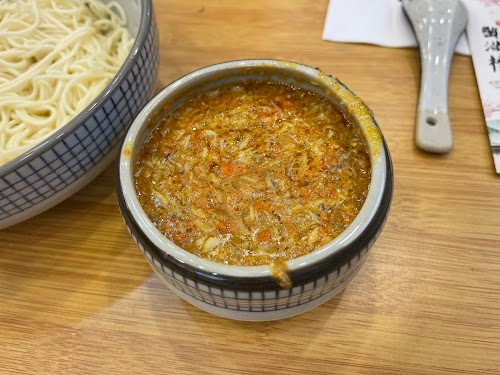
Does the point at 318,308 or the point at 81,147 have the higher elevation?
the point at 81,147

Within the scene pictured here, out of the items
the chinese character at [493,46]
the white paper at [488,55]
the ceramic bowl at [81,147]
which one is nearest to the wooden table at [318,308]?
the white paper at [488,55]

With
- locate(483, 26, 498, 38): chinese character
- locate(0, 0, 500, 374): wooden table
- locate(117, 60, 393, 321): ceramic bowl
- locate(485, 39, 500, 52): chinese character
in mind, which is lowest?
locate(0, 0, 500, 374): wooden table

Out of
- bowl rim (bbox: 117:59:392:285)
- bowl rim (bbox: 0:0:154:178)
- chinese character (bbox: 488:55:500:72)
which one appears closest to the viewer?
bowl rim (bbox: 117:59:392:285)

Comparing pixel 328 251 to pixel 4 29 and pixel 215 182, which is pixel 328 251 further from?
pixel 4 29

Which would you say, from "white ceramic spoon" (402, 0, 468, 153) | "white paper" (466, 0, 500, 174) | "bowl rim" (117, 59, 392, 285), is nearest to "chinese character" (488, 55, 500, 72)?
"white paper" (466, 0, 500, 174)

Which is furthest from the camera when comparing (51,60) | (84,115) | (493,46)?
(493,46)

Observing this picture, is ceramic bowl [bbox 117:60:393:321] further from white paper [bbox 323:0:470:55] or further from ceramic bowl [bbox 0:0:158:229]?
white paper [bbox 323:0:470:55]

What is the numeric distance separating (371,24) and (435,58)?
0.28m

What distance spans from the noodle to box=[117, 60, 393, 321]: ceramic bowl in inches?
14.7

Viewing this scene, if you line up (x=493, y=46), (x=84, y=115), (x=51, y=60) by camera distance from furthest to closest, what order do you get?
1. (x=493, y=46)
2. (x=51, y=60)
3. (x=84, y=115)

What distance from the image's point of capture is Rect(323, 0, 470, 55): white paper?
1.31 metres

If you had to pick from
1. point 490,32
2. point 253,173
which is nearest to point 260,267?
point 253,173

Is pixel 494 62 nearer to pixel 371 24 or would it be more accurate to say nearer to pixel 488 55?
pixel 488 55

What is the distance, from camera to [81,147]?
828mm
